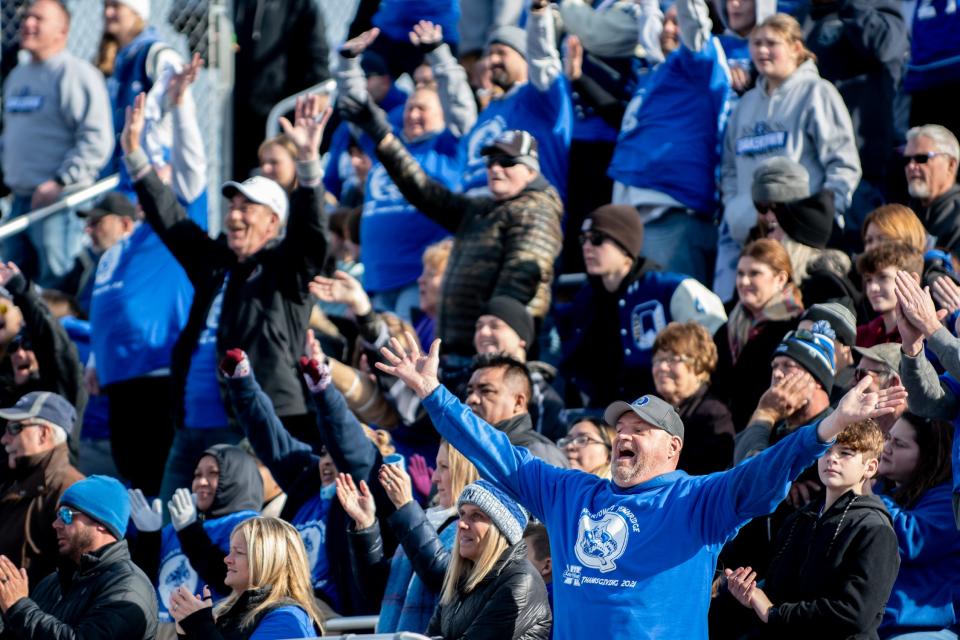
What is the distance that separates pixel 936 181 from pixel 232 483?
3.87 metres

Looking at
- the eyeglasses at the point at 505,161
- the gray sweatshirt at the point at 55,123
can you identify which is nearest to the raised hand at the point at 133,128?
the eyeglasses at the point at 505,161

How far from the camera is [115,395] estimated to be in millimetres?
10562

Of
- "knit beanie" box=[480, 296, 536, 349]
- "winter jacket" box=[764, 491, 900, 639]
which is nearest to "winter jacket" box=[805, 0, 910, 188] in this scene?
"knit beanie" box=[480, 296, 536, 349]

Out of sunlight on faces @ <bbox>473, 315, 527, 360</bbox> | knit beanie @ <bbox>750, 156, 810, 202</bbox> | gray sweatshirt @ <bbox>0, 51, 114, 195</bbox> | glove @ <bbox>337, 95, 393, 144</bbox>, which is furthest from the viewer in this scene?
gray sweatshirt @ <bbox>0, 51, 114, 195</bbox>

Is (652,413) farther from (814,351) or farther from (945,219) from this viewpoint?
(945,219)

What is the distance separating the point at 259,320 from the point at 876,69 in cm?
390

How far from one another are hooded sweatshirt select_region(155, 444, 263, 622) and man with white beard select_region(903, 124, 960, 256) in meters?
3.64

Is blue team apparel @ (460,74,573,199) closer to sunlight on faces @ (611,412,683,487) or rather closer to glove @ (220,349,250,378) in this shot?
glove @ (220,349,250,378)

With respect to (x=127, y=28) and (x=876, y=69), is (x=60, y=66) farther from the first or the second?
(x=876, y=69)

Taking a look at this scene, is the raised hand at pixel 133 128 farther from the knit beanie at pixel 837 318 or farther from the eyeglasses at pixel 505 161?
the knit beanie at pixel 837 318

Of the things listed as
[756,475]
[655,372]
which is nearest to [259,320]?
[655,372]

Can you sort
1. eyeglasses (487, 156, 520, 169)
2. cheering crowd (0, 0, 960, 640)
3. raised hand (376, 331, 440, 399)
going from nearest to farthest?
1. raised hand (376, 331, 440, 399)
2. cheering crowd (0, 0, 960, 640)
3. eyeglasses (487, 156, 520, 169)

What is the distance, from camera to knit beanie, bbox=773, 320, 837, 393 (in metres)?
7.52

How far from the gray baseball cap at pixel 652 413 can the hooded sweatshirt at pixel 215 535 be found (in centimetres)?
258
